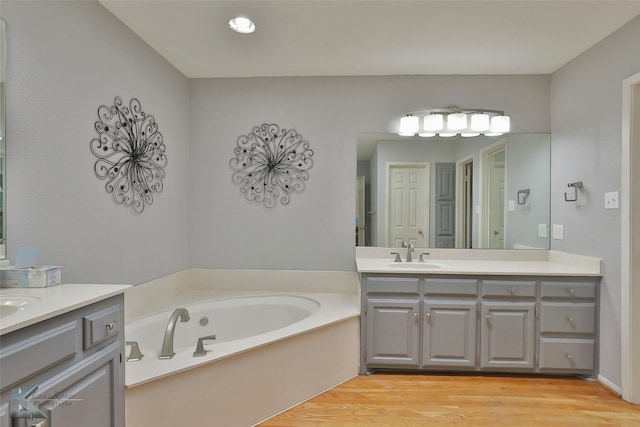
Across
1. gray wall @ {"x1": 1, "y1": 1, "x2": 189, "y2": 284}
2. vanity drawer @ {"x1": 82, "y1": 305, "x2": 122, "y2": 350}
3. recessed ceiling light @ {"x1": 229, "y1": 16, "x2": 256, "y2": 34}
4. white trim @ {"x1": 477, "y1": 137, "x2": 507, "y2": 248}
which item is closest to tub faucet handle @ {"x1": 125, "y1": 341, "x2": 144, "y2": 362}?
gray wall @ {"x1": 1, "y1": 1, "x2": 189, "y2": 284}

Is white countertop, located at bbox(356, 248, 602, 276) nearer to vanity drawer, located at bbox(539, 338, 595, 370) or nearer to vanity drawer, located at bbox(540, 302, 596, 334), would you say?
vanity drawer, located at bbox(540, 302, 596, 334)

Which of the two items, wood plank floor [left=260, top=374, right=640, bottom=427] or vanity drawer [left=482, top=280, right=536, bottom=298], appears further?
vanity drawer [left=482, top=280, right=536, bottom=298]

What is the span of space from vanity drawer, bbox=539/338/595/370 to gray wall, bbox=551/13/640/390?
8 centimetres

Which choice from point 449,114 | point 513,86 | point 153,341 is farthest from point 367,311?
point 513,86

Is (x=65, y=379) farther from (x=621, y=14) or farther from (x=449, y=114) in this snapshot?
(x=621, y=14)

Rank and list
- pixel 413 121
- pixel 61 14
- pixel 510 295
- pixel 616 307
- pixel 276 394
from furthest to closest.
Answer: pixel 413 121
pixel 510 295
pixel 616 307
pixel 276 394
pixel 61 14

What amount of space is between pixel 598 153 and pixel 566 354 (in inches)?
55.8

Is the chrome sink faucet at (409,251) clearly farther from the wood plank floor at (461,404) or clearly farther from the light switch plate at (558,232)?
the light switch plate at (558,232)

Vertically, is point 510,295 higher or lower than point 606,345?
higher

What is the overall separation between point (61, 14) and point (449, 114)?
8.81ft

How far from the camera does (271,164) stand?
3.13m

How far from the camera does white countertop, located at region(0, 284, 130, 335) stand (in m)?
0.99

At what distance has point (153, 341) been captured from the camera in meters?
2.35

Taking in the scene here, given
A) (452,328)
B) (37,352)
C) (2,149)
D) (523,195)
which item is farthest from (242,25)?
(523,195)
